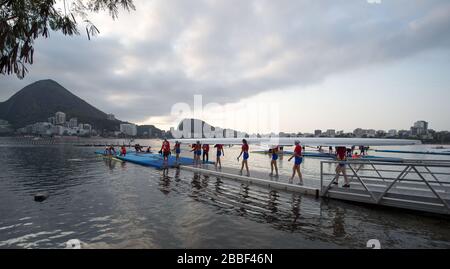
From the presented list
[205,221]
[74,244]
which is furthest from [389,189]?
[74,244]

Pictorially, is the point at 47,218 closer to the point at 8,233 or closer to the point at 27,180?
the point at 8,233

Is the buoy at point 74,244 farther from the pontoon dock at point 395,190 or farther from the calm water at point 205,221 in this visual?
the pontoon dock at point 395,190

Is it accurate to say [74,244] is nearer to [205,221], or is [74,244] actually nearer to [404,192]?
[205,221]

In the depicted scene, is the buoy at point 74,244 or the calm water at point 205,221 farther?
the calm water at point 205,221

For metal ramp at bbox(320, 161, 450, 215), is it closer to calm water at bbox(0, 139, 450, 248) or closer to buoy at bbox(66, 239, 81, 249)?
calm water at bbox(0, 139, 450, 248)

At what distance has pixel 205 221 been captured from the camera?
9.86 m

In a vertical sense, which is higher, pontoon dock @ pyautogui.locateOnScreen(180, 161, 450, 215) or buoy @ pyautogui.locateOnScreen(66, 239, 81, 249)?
pontoon dock @ pyautogui.locateOnScreen(180, 161, 450, 215)

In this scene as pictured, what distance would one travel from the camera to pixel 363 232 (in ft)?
28.5

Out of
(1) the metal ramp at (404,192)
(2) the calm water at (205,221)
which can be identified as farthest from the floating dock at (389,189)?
(2) the calm water at (205,221)

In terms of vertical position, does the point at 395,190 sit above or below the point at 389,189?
below

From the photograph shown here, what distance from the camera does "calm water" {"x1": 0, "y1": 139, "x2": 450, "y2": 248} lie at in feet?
26.3

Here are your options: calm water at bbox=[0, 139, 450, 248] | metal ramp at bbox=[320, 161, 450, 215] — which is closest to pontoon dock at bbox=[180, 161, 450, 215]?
metal ramp at bbox=[320, 161, 450, 215]

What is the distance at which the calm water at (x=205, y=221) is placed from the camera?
8008 millimetres
